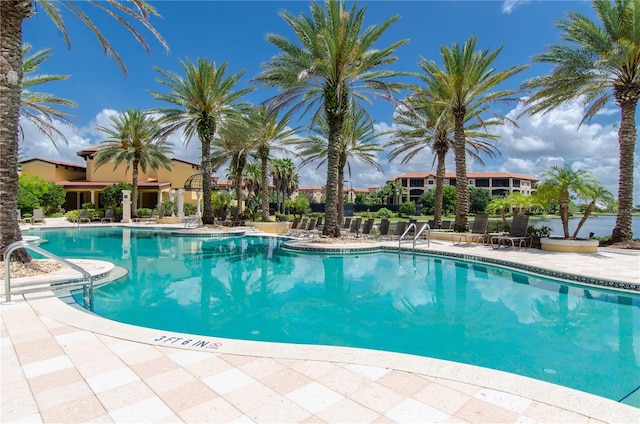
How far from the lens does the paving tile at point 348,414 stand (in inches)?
109

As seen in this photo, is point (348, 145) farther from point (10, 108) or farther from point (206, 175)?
point (10, 108)

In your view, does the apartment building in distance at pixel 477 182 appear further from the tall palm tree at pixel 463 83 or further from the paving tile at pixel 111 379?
the paving tile at pixel 111 379

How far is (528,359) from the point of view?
485cm

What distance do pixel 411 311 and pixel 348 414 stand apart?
4.54m

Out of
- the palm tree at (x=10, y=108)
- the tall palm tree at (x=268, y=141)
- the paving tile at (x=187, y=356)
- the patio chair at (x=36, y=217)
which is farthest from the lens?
the patio chair at (x=36, y=217)

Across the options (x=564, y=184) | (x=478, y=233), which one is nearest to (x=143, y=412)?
(x=564, y=184)

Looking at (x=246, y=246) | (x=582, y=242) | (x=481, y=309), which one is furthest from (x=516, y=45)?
(x=246, y=246)

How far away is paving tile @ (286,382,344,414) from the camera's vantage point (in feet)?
9.71

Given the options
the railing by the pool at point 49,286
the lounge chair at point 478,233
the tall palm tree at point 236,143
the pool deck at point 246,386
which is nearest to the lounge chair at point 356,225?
the lounge chair at point 478,233

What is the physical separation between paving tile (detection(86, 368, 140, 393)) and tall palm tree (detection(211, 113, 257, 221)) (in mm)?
19363

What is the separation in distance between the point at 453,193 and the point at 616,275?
60.1m

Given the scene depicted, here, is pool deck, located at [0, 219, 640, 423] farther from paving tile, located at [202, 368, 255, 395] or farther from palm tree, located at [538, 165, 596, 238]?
palm tree, located at [538, 165, 596, 238]

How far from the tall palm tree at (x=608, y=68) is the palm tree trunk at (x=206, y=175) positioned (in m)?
17.3

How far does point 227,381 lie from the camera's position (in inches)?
133
